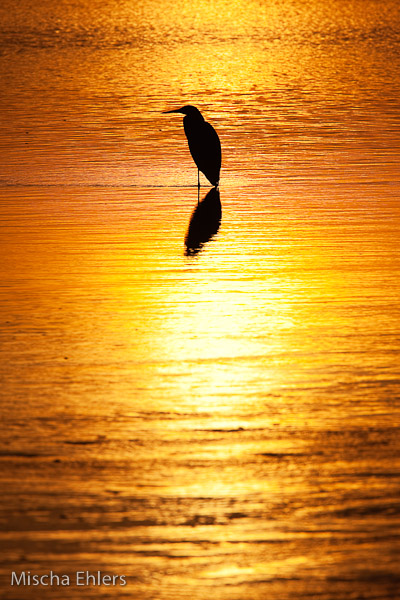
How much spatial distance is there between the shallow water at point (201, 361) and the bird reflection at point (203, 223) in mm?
27

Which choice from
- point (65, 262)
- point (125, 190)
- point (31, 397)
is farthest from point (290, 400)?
point (125, 190)

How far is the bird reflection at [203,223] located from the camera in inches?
296

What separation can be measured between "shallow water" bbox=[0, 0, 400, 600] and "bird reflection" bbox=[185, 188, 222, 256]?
3 centimetres

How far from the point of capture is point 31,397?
467cm

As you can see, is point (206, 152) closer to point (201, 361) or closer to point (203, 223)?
point (203, 223)

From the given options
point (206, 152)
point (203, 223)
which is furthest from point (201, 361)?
point (206, 152)

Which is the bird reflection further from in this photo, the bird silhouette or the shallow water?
the bird silhouette

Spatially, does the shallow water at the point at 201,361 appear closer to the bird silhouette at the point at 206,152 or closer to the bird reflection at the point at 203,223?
the bird reflection at the point at 203,223

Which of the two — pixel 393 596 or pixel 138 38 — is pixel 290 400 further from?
pixel 138 38

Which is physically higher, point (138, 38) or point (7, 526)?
point (138, 38)

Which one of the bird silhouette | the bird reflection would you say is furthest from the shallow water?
the bird silhouette

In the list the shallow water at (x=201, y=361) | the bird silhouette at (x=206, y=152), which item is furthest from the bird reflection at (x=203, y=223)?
the bird silhouette at (x=206, y=152)

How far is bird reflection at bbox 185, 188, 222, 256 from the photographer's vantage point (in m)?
7.52

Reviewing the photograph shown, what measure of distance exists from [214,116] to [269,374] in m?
9.00
